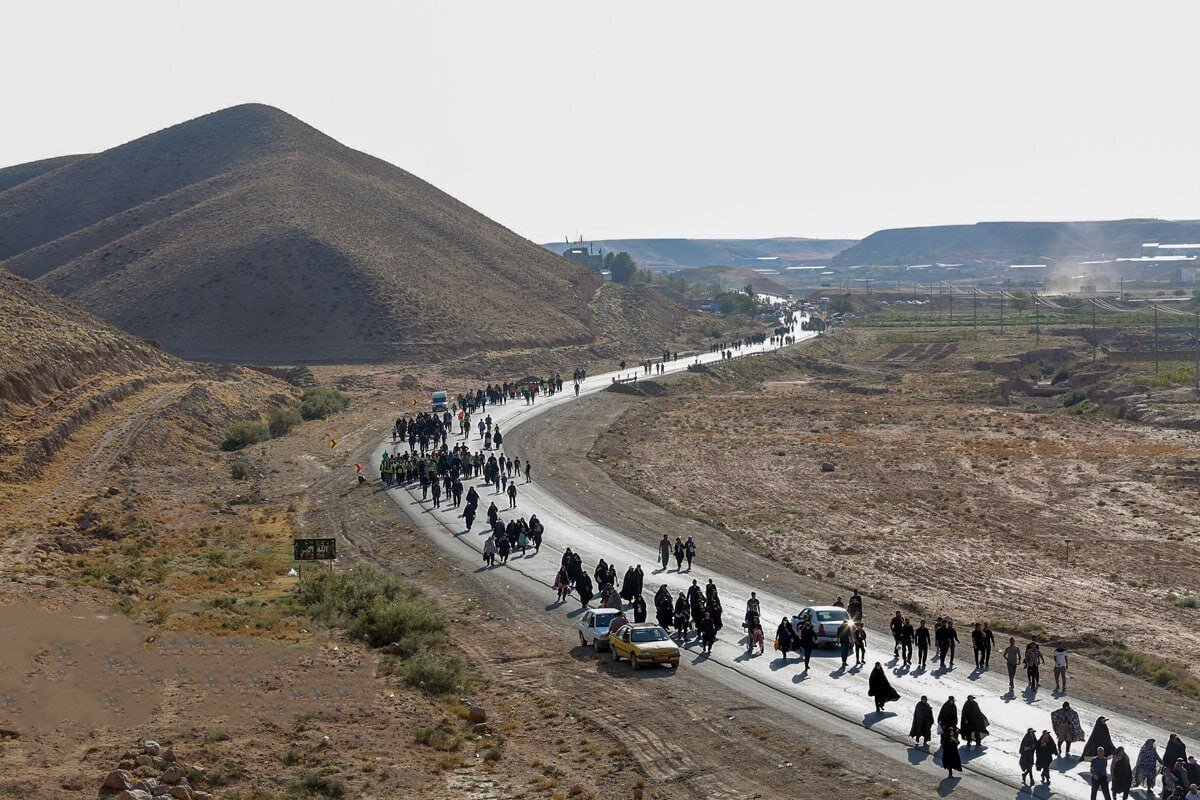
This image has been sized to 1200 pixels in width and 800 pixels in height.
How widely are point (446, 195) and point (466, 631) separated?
138279mm

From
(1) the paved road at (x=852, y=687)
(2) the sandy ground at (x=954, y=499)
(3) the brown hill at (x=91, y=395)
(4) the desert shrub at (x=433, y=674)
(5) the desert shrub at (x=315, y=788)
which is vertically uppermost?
(3) the brown hill at (x=91, y=395)

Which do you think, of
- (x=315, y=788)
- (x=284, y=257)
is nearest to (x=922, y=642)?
(x=315, y=788)

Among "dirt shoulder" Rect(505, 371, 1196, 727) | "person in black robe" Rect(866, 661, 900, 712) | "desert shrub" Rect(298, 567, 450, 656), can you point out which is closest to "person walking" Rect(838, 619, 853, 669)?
"person in black robe" Rect(866, 661, 900, 712)

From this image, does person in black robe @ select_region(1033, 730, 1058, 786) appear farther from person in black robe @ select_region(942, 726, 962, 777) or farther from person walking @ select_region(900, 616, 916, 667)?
person walking @ select_region(900, 616, 916, 667)

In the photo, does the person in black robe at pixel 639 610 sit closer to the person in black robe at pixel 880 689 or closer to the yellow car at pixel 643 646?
the yellow car at pixel 643 646

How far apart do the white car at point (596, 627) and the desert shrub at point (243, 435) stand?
115ft

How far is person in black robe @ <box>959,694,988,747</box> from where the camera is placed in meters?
20.2

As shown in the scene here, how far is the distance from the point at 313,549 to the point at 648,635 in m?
10.2

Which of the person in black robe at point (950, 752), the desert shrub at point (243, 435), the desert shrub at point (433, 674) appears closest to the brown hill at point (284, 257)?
the desert shrub at point (243, 435)

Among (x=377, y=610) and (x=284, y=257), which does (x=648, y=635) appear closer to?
(x=377, y=610)

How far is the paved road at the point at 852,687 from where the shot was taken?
19297mm

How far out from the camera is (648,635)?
2561 centimetres

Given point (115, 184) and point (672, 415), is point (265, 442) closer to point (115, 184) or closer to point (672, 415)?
point (672, 415)

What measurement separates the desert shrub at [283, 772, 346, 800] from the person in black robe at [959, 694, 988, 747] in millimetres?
9779
